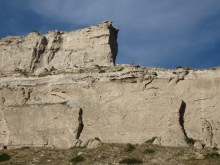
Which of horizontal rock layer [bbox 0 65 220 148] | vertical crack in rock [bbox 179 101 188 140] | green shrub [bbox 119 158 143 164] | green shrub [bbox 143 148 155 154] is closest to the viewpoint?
green shrub [bbox 119 158 143 164]

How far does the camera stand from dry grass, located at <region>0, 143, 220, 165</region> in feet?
87.5

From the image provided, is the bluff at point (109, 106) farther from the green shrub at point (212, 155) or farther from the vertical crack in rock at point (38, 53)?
the vertical crack in rock at point (38, 53)

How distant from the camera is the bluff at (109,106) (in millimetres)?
30844

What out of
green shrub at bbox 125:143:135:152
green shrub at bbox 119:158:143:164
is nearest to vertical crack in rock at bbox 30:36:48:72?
green shrub at bbox 125:143:135:152

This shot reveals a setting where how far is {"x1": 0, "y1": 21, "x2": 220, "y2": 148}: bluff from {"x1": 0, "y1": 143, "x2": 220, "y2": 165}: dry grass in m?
1.15

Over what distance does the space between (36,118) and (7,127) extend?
234 centimetres

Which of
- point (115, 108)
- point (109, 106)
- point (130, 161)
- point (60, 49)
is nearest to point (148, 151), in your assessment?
point (130, 161)

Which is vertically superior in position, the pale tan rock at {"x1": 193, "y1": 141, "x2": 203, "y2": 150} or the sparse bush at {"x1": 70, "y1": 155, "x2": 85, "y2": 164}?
the pale tan rock at {"x1": 193, "y1": 141, "x2": 203, "y2": 150}

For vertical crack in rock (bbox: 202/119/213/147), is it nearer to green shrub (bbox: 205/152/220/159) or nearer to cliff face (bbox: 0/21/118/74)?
green shrub (bbox: 205/152/220/159)

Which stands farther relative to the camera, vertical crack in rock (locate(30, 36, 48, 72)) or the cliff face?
vertical crack in rock (locate(30, 36, 48, 72))

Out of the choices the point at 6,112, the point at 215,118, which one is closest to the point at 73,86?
the point at 6,112

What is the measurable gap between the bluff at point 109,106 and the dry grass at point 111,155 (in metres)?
1.15

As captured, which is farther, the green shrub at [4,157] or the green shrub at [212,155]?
the green shrub at [4,157]

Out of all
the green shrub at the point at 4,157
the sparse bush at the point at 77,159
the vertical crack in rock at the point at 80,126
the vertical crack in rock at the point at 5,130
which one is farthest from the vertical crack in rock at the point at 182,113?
the vertical crack in rock at the point at 5,130
